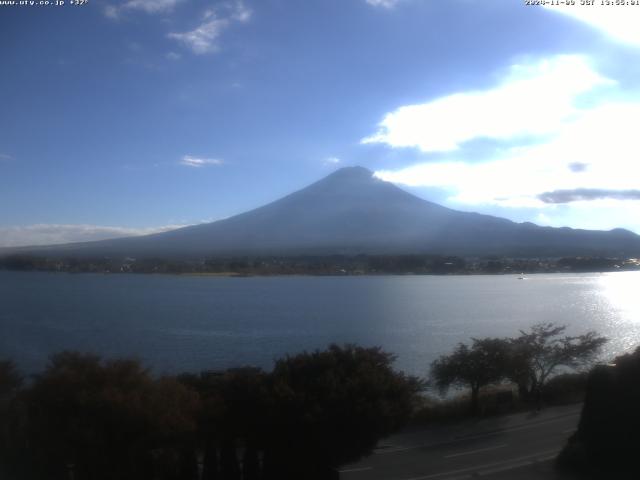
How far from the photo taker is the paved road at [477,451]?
8180 millimetres

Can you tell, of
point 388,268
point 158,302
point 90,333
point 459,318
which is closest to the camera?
point 90,333

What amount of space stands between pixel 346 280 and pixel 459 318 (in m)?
18.4

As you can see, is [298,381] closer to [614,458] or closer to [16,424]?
[16,424]

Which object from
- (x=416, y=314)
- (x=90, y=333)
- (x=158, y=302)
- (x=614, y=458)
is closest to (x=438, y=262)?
(x=416, y=314)

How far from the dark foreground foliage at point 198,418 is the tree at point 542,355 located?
633 cm

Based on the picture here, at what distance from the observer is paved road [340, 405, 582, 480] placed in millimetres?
8180

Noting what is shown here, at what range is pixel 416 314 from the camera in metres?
27.7

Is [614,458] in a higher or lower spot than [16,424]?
lower

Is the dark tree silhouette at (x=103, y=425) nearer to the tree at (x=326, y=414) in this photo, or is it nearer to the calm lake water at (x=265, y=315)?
the tree at (x=326, y=414)

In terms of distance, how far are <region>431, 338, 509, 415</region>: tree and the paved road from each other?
1710 mm

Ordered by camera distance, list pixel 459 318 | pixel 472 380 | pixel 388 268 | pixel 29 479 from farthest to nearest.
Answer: pixel 388 268
pixel 459 318
pixel 472 380
pixel 29 479

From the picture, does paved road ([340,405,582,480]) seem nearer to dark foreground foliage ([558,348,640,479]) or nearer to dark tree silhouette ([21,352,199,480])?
dark foreground foliage ([558,348,640,479])

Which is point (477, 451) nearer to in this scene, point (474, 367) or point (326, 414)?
point (326, 414)

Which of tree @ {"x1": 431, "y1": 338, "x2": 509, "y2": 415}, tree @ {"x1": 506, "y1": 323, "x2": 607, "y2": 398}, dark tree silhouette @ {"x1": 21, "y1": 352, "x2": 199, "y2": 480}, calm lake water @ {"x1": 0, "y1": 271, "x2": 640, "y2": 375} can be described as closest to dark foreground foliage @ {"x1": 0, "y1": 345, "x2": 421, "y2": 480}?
dark tree silhouette @ {"x1": 21, "y1": 352, "x2": 199, "y2": 480}
